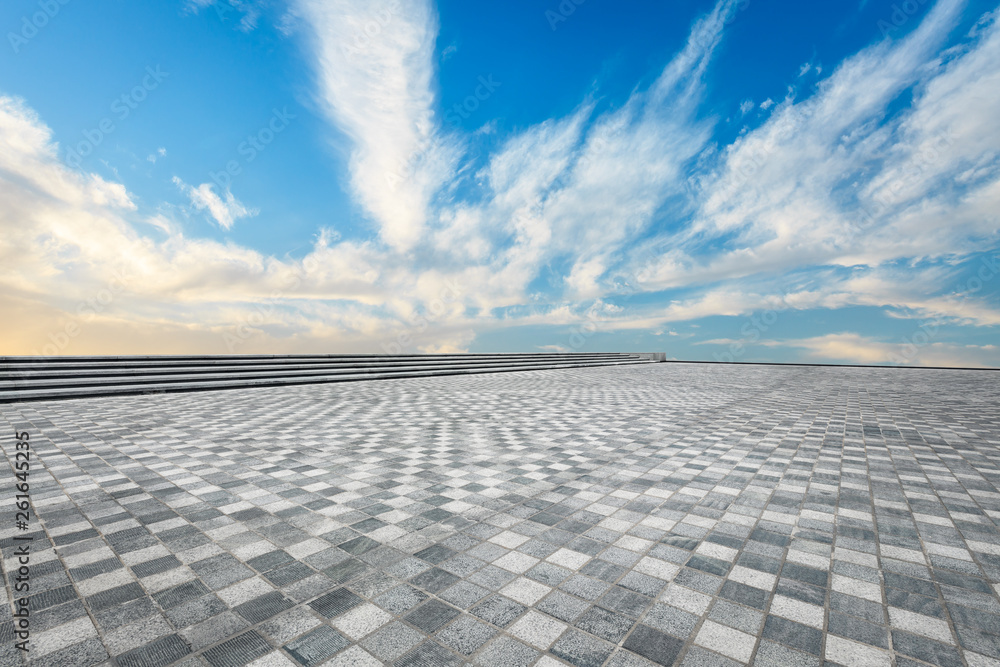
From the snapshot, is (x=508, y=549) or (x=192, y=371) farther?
(x=192, y=371)

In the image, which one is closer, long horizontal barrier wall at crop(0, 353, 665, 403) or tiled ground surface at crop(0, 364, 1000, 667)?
tiled ground surface at crop(0, 364, 1000, 667)

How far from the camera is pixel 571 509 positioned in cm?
433

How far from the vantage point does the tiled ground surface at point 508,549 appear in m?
2.44

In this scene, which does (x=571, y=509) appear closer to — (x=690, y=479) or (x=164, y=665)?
(x=690, y=479)

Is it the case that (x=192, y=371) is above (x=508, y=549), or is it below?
above

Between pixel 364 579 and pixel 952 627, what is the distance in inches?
143

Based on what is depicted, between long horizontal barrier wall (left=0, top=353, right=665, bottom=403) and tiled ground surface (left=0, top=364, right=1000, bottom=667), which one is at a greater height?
long horizontal barrier wall (left=0, top=353, right=665, bottom=403)

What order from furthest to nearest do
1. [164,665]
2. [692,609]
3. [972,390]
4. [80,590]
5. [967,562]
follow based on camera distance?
[972,390] < [967,562] < [80,590] < [692,609] < [164,665]

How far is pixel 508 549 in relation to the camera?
3494 millimetres

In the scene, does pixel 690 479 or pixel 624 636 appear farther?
pixel 690 479

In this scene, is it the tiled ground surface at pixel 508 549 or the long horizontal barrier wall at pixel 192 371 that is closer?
the tiled ground surface at pixel 508 549

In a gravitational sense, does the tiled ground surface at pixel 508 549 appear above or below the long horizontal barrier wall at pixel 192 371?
below

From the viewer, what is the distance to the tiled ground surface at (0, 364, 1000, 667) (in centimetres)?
244

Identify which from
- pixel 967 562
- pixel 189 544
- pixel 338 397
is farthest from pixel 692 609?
pixel 338 397
